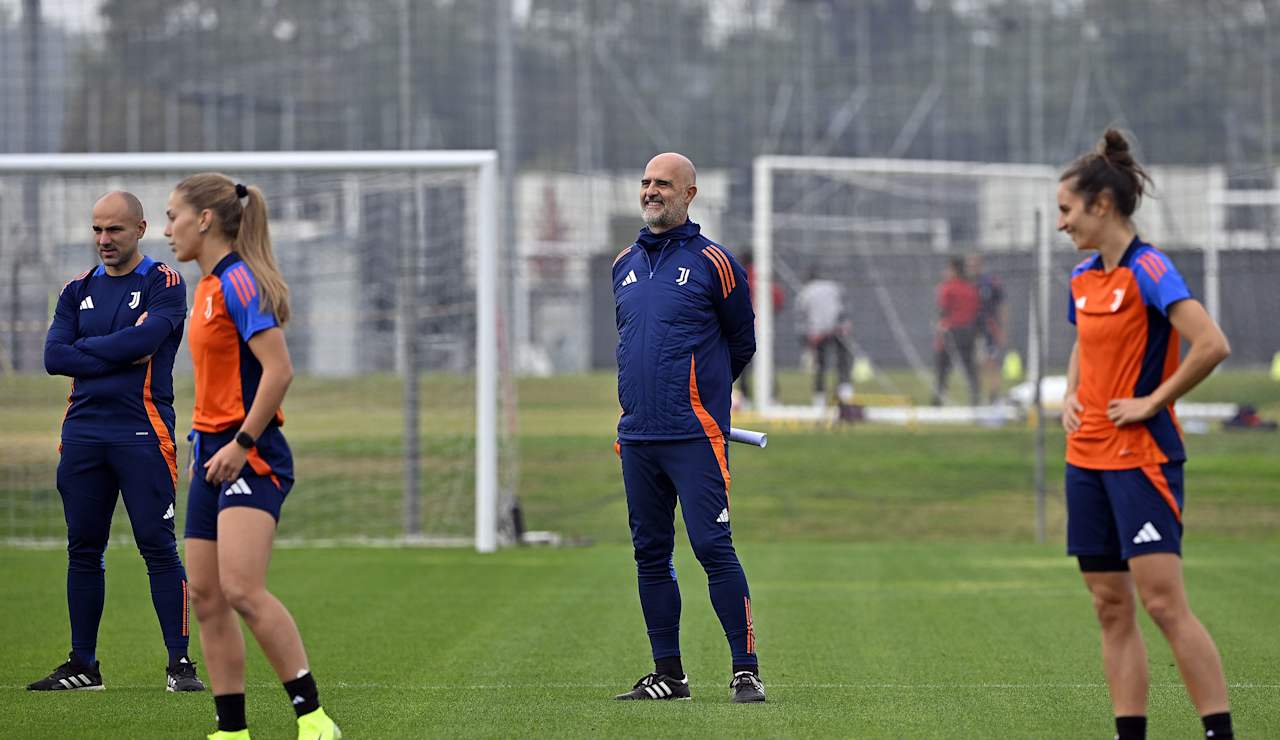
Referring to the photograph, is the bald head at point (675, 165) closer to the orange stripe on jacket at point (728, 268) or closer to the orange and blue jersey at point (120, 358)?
the orange stripe on jacket at point (728, 268)

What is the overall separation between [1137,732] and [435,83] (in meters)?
21.4

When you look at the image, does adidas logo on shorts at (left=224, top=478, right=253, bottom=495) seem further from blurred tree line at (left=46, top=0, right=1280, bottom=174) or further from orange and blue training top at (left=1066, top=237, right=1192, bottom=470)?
blurred tree line at (left=46, top=0, right=1280, bottom=174)

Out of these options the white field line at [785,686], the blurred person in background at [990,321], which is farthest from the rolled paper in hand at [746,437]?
the blurred person in background at [990,321]

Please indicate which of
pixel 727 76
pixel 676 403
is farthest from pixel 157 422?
pixel 727 76

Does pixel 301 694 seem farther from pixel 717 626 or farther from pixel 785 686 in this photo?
pixel 717 626

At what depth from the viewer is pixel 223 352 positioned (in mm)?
5082

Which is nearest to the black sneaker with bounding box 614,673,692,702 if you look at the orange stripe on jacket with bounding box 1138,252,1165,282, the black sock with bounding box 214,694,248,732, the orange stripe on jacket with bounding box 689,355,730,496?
the orange stripe on jacket with bounding box 689,355,730,496

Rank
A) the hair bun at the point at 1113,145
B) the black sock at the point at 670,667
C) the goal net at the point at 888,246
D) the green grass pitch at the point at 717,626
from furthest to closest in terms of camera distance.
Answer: the goal net at the point at 888,246, the black sock at the point at 670,667, the green grass pitch at the point at 717,626, the hair bun at the point at 1113,145

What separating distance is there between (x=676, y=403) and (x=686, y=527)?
484 millimetres

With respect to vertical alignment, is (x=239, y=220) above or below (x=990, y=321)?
above

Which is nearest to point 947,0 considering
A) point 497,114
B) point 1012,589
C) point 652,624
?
point 497,114

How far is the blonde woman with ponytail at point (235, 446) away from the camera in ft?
16.4

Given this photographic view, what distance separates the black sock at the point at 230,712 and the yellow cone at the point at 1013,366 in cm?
1895

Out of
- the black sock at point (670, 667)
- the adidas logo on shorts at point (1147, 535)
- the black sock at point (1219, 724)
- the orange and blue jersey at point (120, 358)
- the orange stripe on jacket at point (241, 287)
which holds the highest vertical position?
the orange stripe on jacket at point (241, 287)
